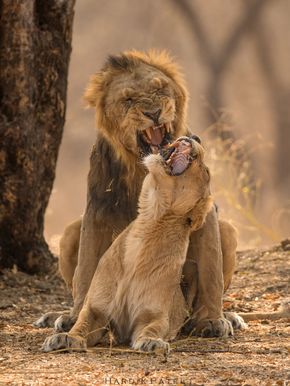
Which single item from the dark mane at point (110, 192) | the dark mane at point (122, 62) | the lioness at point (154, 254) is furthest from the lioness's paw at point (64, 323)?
the dark mane at point (122, 62)

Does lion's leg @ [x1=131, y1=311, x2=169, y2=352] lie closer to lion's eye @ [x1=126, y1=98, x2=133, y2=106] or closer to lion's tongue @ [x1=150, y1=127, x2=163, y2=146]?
lion's tongue @ [x1=150, y1=127, x2=163, y2=146]

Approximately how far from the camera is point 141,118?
5797 millimetres

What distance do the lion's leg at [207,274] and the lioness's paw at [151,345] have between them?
2.74 feet

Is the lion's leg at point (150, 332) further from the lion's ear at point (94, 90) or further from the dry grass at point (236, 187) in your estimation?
the dry grass at point (236, 187)

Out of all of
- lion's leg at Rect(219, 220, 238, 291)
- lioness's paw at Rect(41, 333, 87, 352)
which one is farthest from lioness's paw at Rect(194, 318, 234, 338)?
lioness's paw at Rect(41, 333, 87, 352)

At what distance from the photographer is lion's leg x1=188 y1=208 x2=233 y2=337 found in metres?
5.83

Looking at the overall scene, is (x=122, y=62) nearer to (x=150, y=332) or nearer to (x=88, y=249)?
(x=88, y=249)

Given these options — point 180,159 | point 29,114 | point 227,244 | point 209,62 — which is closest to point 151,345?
point 180,159

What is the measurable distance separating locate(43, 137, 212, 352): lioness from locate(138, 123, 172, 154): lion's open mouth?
1.55ft

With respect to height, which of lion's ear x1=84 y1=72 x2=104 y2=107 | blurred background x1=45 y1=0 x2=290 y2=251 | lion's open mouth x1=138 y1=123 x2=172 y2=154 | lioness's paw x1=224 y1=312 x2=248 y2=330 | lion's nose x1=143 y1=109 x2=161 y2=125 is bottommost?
lioness's paw x1=224 y1=312 x2=248 y2=330

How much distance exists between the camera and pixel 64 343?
502 cm

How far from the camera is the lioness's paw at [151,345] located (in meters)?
4.90

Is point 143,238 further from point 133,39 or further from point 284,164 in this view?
point 133,39

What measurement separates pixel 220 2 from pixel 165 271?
1198cm
